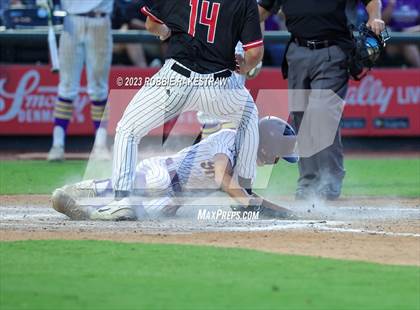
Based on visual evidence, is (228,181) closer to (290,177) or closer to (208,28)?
(208,28)

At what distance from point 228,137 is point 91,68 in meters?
5.18

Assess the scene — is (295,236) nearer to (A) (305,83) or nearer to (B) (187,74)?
(B) (187,74)

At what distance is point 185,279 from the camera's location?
5988mm

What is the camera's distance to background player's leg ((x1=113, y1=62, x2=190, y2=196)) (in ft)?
26.7

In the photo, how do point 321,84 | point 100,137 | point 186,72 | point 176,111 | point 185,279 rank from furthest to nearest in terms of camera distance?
point 100,137 < point 321,84 < point 176,111 < point 186,72 < point 185,279

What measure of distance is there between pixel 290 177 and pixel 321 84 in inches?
89.0

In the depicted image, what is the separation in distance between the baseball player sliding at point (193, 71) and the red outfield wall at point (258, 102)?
16.8 ft

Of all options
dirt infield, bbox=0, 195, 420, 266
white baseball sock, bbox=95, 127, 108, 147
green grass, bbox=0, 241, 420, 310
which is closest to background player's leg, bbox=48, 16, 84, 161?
white baseball sock, bbox=95, 127, 108, 147

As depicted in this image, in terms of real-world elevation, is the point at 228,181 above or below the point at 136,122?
below

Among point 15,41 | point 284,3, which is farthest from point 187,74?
point 15,41

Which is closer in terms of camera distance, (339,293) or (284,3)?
(339,293)

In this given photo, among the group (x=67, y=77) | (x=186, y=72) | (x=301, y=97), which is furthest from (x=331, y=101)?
(x=67, y=77)

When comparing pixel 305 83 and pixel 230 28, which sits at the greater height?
pixel 230 28

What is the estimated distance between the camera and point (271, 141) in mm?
8883
